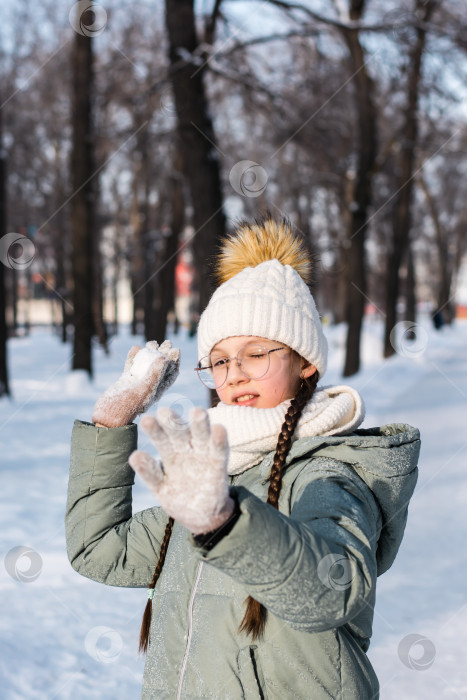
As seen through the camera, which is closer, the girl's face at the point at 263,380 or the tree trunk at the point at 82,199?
the girl's face at the point at 263,380

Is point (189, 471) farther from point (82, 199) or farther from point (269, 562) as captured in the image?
point (82, 199)

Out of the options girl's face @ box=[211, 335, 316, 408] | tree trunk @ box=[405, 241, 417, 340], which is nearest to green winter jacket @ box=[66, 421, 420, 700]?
girl's face @ box=[211, 335, 316, 408]

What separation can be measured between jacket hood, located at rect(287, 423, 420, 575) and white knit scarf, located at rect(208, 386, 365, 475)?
63 millimetres

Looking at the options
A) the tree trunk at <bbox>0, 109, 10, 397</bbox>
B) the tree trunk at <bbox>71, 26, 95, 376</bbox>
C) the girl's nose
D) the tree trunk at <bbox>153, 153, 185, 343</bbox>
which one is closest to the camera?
the girl's nose

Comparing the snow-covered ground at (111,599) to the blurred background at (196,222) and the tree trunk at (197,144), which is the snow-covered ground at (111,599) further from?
the tree trunk at (197,144)

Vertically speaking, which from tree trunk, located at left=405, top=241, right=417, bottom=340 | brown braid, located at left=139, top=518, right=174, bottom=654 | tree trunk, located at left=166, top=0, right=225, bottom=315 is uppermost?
tree trunk, located at left=166, top=0, right=225, bottom=315

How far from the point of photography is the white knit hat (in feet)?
6.35

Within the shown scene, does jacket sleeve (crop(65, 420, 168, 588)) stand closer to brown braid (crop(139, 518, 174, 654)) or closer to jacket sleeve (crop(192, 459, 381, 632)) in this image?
brown braid (crop(139, 518, 174, 654))

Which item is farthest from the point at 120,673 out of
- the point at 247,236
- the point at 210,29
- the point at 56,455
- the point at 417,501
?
the point at 210,29

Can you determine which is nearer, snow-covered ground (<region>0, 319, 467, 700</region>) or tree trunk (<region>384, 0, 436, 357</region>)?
snow-covered ground (<region>0, 319, 467, 700</region>)

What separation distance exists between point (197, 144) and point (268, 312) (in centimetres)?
737

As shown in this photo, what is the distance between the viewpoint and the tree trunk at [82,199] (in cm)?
1420

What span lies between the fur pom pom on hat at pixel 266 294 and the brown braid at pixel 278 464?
0.13 metres

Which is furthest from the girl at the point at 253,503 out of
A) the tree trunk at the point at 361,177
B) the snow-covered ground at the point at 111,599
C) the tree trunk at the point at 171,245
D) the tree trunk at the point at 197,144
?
the tree trunk at the point at 171,245
